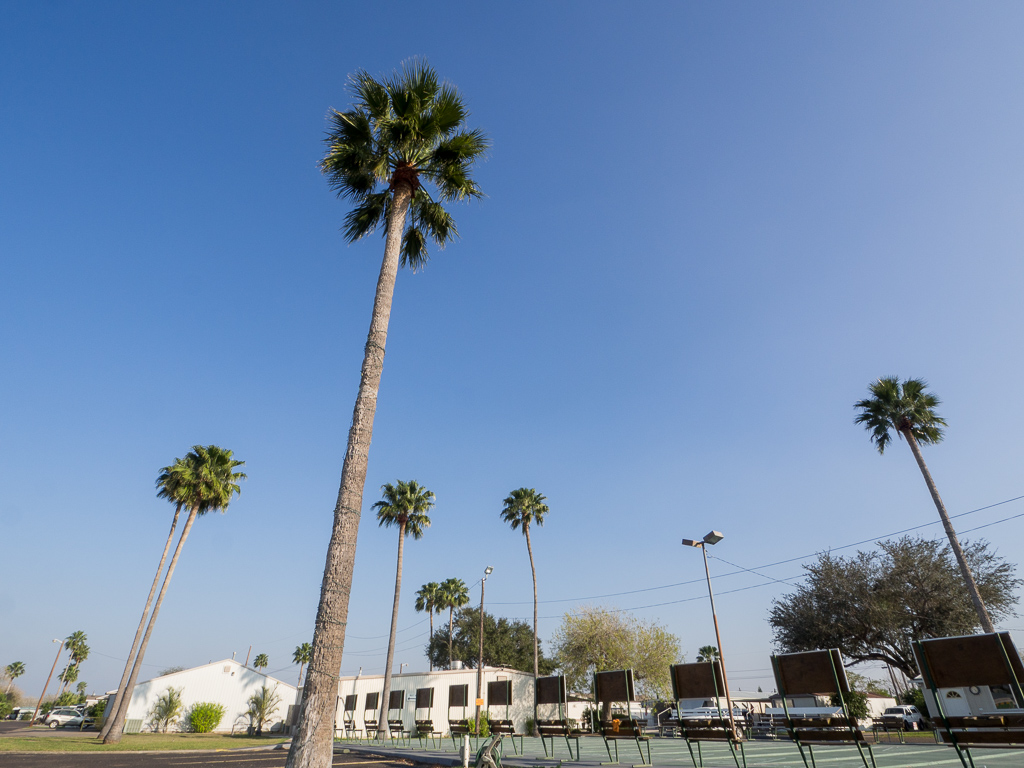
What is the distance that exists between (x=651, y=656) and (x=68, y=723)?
53474 mm

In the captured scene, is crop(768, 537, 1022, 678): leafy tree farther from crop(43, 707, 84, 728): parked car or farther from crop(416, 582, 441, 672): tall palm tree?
crop(43, 707, 84, 728): parked car

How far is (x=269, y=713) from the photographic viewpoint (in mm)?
43344

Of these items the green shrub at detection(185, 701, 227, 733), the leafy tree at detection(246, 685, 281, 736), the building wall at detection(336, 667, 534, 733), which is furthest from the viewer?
the leafy tree at detection(246, 685, 281, 736)

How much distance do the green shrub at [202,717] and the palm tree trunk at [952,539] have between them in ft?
164

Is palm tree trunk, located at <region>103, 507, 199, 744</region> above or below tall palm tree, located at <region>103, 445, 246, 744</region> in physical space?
below

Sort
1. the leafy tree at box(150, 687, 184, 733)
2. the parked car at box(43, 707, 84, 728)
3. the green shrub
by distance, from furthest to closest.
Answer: the parked car at box(43, 707, 84, 728) → the green shrub → the leafy tree at box(150, 687, 184, 733)

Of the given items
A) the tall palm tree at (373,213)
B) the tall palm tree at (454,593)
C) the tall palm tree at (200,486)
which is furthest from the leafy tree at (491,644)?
the tall palm tree at (373,213)

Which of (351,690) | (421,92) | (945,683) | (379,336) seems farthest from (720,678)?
(351,690)

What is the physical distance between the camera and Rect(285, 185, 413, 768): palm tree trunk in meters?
7.06

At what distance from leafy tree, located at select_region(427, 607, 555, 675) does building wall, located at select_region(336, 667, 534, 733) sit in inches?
740

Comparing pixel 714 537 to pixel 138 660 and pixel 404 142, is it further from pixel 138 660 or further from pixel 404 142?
pixel 138 660

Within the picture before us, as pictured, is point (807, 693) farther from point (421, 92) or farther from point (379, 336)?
point (421, 92)

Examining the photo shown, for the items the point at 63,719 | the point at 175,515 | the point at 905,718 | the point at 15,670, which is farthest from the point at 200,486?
the point at 15,670

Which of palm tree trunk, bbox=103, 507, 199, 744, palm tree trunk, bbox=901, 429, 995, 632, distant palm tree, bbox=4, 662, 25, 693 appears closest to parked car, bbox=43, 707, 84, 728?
palm tree trunk, bbox=103, 507, 199, 744
